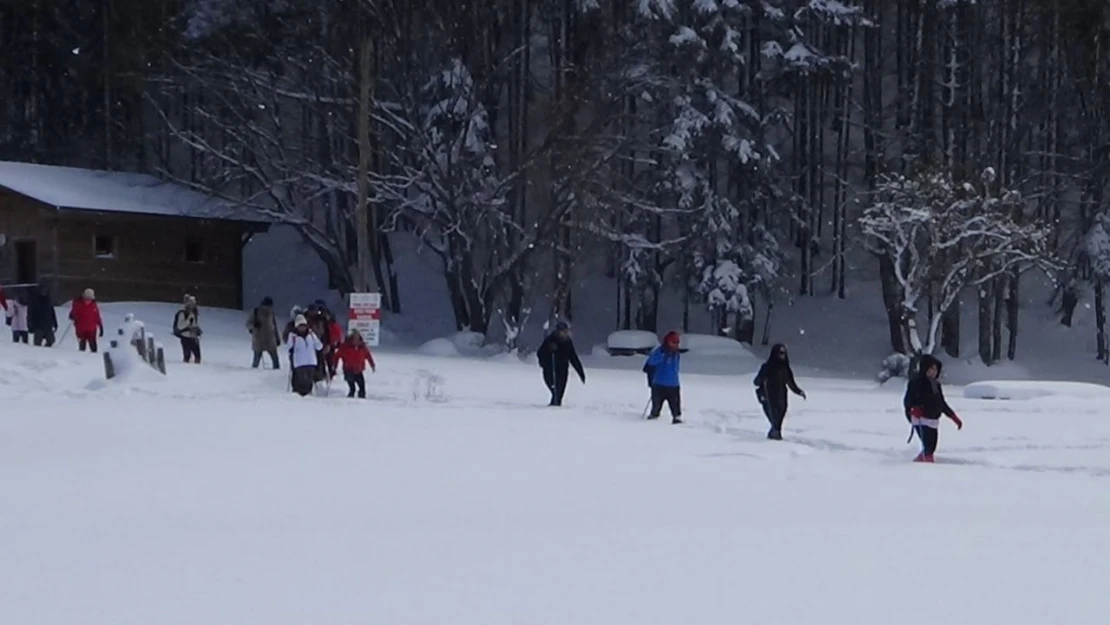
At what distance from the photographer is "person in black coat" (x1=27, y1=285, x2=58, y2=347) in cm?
2923

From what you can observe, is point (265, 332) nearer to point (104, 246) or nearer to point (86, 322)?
point (86, 322)

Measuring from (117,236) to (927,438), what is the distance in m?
30.9

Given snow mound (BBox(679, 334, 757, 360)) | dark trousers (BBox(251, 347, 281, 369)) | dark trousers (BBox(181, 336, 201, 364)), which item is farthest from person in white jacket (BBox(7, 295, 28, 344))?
snow mound (BBox(679, 334, 757, 360))

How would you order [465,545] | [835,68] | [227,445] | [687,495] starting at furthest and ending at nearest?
[835,68], [227,445], [687,495], [465,545]

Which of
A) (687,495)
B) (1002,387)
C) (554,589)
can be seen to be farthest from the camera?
(1002,387)

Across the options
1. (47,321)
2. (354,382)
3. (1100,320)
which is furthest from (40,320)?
(1100,320)

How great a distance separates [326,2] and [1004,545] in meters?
34.8

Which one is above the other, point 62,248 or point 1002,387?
point 62,248

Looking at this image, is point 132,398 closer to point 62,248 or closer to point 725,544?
point 725,544

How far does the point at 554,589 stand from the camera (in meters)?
9.80

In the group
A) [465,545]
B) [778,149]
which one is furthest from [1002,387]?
[778,149]

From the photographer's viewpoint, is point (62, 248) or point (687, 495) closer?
point (687, 495)

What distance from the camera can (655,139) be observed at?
44.7m

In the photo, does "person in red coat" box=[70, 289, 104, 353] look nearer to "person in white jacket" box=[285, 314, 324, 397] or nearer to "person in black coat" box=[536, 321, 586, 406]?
"person in white jacket" box=[285, 314, 324, 397]
